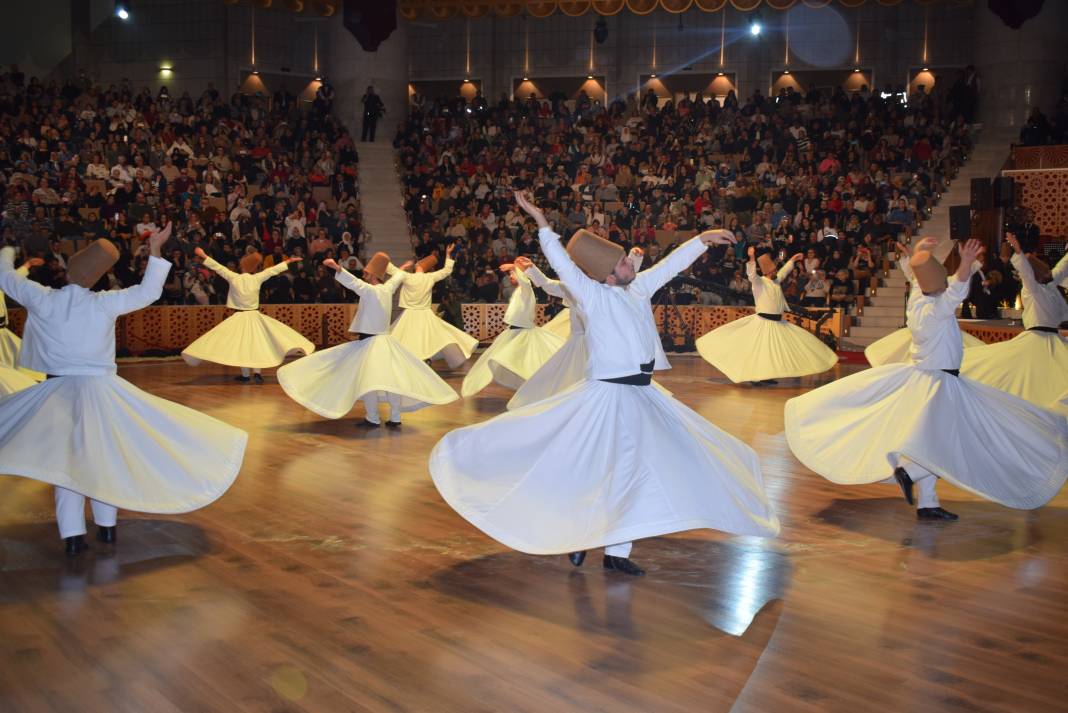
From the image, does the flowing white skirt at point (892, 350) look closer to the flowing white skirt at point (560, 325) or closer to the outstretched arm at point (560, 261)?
the flowing white skirt at point (560, 325)

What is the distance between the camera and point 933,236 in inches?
767

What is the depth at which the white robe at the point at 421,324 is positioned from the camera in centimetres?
1319

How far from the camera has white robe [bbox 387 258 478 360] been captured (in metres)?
13.2

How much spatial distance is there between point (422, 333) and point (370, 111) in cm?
1356

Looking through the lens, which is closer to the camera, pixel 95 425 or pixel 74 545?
pixel 95 425

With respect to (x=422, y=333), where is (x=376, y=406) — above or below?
below

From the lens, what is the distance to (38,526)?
21.4 ft

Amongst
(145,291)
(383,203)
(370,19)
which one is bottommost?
(145,291)

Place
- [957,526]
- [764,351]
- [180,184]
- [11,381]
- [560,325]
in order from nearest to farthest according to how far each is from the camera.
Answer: [957,526]
[11,381]
[560,325]
[764,351]
[180,184]

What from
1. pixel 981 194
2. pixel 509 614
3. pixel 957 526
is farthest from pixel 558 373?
pixel 981 194

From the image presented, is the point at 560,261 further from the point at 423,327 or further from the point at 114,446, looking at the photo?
the point at 423,327

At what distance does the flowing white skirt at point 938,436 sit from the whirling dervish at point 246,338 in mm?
8199

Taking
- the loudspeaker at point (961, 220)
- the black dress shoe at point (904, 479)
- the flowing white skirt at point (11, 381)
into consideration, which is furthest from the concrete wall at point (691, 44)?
the flowing white skirt at point (11, 381)

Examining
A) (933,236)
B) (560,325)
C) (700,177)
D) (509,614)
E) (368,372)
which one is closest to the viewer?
(509,614)
